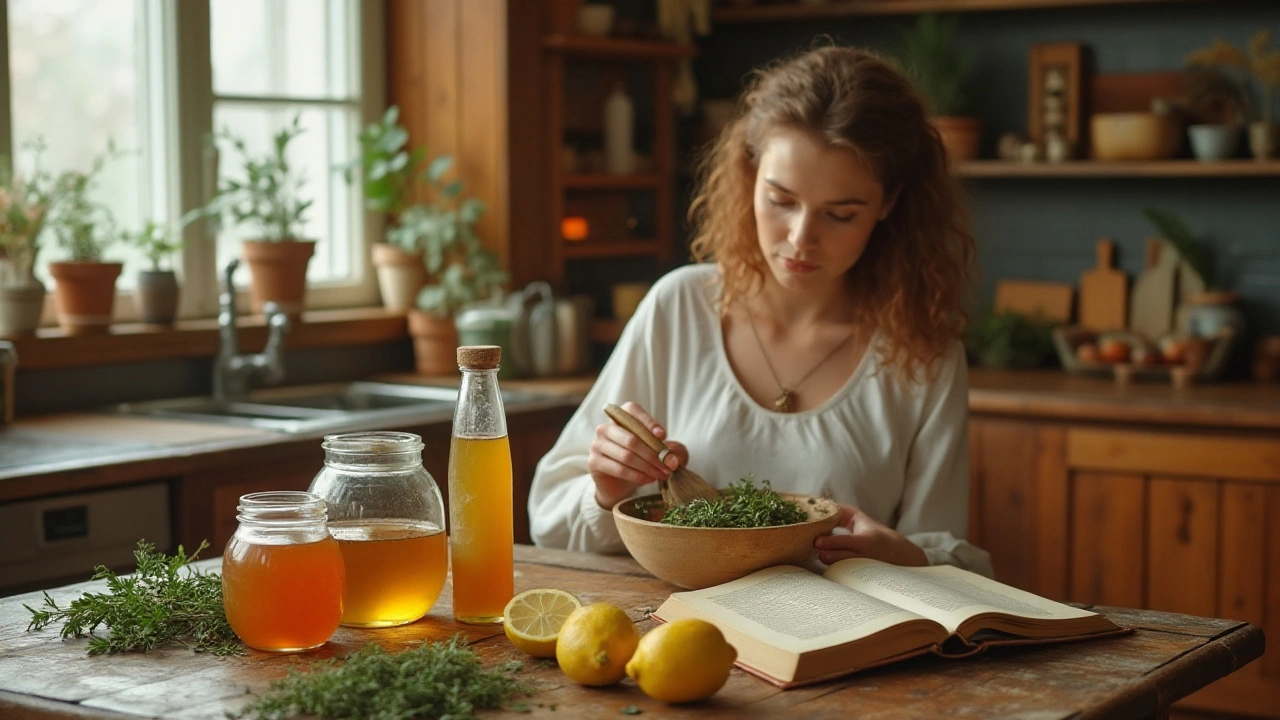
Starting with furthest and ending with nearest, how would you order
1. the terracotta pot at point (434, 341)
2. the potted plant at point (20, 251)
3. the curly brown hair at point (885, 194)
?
1. the terracotta pot at point (434, 341)
2. the potted plant at point (20, 251)
3. the curly brown hair at point (885, 194)

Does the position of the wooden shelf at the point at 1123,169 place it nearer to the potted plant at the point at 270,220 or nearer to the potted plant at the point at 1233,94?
the potted plant at the point at 1233,94

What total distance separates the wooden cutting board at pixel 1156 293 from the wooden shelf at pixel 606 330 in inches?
61.2

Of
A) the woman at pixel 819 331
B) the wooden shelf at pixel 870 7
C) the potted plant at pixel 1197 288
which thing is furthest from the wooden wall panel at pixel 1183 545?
the wooden shelf at pixel 870 7

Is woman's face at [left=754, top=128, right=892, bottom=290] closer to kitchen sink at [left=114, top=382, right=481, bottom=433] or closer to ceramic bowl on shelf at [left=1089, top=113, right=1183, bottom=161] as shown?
kitchen sink at [left=114, top=382, right=481, bottom=433]

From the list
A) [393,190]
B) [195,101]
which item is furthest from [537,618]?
[393,190]

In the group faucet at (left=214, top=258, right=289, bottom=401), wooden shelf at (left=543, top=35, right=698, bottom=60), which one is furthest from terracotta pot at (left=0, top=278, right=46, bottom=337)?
wooden shelf at (left=543, top=35, right=698, bottom=60)

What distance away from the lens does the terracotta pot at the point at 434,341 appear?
4.26 meters

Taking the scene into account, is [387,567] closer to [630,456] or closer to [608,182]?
[630,456]

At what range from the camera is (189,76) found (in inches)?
152

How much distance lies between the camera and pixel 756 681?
4.98ft

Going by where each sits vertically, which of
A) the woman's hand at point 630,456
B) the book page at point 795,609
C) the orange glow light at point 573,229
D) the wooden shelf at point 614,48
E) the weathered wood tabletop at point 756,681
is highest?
the wooden shelf at point 614,48

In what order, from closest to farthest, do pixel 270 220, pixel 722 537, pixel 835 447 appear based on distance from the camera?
pixel 722 537
pixel 835 447
pixel 270 220

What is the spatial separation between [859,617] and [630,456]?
48 cm

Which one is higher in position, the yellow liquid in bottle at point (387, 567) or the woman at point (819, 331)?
the woman at point (819, 331)
